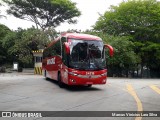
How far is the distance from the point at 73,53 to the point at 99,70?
67.8 inches

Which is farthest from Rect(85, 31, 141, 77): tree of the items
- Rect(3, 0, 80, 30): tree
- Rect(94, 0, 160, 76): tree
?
Rect(3, 0, 80, 30): tree

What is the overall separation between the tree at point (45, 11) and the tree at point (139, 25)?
250 inches

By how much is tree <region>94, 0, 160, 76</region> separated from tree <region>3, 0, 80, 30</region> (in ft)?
20.8

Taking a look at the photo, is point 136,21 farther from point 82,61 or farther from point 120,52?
point 82,61

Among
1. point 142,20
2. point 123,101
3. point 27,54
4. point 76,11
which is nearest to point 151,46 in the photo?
point 142,20

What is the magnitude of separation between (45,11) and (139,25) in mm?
16569

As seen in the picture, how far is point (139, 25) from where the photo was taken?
42.3 meters

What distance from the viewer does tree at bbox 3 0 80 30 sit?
4647cm

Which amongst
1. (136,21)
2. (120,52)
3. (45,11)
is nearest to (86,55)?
(120,52)

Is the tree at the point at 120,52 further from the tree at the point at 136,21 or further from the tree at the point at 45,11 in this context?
the tree at the point at 45,11

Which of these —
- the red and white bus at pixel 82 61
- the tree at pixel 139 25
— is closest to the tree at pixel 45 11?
the tree at pixel 139 25

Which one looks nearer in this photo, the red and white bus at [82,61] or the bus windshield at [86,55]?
the red and white bus at [82,61]

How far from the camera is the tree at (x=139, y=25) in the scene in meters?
41.8

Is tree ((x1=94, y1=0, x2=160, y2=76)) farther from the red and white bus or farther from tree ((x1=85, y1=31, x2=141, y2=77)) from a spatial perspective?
the red and white bus
